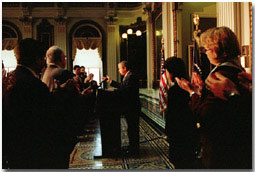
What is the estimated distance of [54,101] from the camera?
1.41 metres

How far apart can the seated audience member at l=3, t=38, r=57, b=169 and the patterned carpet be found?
50.6 inches

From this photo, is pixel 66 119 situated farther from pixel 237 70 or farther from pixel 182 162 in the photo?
pixel 182 162

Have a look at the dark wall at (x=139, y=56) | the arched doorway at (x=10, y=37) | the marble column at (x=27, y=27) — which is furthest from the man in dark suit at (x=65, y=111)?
the marble column at (x=27, y=27)

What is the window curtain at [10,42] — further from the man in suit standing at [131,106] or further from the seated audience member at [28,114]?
the seated audience member at [28,114]

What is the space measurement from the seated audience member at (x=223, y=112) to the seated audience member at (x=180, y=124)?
0.94m

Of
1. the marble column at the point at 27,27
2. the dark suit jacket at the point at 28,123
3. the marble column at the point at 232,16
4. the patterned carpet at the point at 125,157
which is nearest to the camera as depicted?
the dark suit jacket at the point at 28,123

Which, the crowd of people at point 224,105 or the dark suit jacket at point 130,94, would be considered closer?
the crowd of people at point 224,105

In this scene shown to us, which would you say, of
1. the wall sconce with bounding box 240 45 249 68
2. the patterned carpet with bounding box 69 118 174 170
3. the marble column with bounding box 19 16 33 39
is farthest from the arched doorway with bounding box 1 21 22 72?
the wall sconce with bounding box 240 45 249 68

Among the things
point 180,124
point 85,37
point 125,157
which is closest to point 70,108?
point 180,124

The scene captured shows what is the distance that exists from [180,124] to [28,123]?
145 centimetres

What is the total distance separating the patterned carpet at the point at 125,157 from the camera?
271 cm

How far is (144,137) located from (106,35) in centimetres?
595

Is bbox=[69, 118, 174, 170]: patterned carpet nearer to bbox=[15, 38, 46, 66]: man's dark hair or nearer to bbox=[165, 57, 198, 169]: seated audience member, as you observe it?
bbox=[165, 57, 198, 169]: seated audience member

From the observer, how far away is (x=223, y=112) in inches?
47.4
